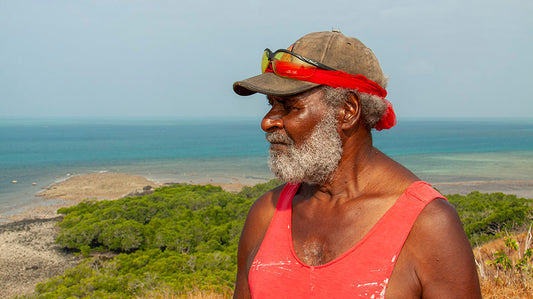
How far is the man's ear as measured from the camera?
6.49 feet

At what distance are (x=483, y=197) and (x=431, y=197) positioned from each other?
19.0 m

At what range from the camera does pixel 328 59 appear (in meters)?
1.90

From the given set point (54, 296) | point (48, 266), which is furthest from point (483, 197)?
point (48, 266)

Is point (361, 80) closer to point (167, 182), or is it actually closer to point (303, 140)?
point (303, 140)

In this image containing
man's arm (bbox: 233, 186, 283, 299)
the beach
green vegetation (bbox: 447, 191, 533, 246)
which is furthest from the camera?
the beach

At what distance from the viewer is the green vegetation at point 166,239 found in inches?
384

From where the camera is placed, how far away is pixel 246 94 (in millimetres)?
2225

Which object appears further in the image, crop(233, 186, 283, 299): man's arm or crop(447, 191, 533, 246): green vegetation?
crop(447, 191, 533, 246): green vegetation

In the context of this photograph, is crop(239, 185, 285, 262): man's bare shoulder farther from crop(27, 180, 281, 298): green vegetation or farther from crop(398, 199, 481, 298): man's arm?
crop(27, 180, 281, 298): green vegetation

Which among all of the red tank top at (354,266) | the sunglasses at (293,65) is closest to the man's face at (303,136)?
the sunglasses at (293,65)

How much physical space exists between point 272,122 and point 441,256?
0.93m

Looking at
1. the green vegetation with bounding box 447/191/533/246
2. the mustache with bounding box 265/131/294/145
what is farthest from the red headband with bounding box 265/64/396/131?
the green vegetation with bounding box 447/191/533/246

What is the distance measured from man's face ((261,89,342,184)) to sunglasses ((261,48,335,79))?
101 mm

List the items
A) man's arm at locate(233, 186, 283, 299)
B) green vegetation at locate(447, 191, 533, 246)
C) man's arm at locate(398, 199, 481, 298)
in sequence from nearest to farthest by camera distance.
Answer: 1. man's arm at locate(398, 199, 481, 298)
2. man's arm at locate(233, 186, 283, 299)
3. green vegetation at locate(447, 191, 533, 246)
